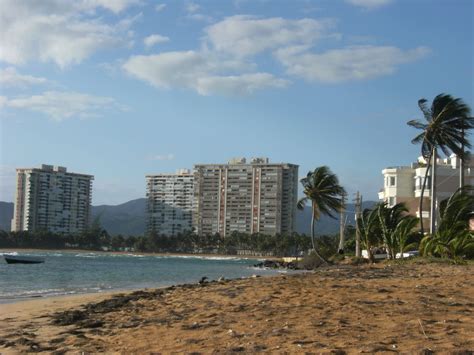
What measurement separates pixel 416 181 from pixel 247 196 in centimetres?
11128

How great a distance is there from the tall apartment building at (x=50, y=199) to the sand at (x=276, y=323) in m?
170

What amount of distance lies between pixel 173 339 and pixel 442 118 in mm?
34952

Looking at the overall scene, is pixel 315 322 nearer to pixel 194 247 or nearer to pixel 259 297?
pixel 259 297

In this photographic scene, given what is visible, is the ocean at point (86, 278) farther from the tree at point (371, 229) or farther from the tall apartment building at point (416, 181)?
the tall apartment building at point (416, 181)

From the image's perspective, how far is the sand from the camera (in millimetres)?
7371

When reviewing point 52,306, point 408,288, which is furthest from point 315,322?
point 52,306

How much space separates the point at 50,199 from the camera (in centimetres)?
17988

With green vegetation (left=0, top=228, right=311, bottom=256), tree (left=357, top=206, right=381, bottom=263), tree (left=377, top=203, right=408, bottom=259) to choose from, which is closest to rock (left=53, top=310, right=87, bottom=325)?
tree (left=377, top=203, right=408, bottom=259)

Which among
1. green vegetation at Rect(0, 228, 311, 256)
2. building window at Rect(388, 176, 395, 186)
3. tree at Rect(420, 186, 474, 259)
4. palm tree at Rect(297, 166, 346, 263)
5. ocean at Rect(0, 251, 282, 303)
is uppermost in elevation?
building window at Rect(388, 176, 395, 186)

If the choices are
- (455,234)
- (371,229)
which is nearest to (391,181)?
(371,229)

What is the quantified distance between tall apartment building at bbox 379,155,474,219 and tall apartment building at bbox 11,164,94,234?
438 feet

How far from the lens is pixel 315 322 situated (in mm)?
8758

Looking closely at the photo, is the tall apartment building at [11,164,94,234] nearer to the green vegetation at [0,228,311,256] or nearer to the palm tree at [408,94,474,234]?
the green vegetation at [0,228,311,256]

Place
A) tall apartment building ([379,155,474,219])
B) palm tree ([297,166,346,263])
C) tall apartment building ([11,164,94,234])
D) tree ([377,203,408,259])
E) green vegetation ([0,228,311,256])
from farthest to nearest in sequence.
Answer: tall apartment building ([11,164,94,234]) → green vegetation ([0,228,311,256]) → tall apartment building ([379,155,474,219]) → palm tree ([297,166,346,263]) → tree ([377,203,408,259])
